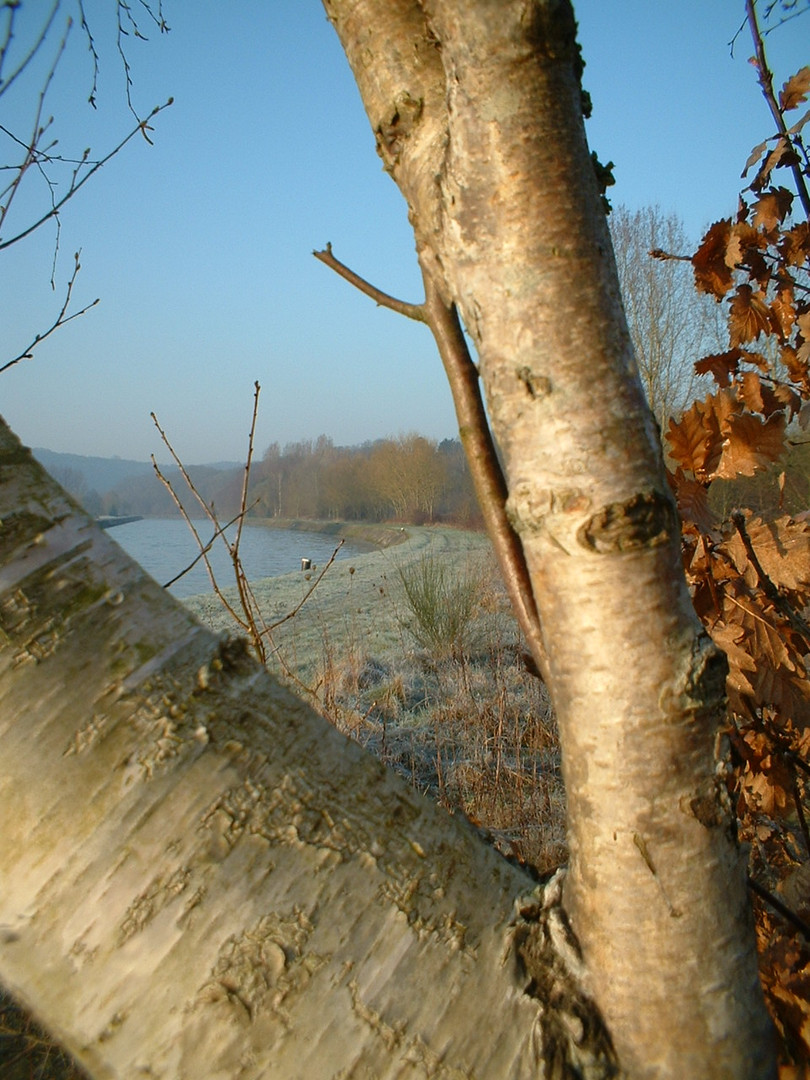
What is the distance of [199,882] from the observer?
1.71 feet

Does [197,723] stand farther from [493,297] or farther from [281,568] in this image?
[281,568]

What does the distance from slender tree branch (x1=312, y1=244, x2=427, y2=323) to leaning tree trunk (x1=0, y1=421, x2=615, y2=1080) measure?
40 cm

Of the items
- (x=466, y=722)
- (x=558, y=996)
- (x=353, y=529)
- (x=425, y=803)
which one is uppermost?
(x=425, y=803)

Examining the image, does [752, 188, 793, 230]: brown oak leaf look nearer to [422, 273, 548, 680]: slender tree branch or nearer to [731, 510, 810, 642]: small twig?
[731, 510, 810, 642]: small twig

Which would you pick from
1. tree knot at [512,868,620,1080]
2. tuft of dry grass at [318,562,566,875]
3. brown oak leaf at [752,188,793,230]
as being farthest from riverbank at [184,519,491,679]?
tree knot at [512,868,620,1080]

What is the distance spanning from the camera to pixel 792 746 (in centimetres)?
141

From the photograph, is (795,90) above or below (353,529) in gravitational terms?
above

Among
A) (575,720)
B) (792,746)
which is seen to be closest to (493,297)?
(575,720)

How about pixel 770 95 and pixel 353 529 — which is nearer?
pixel 770 95

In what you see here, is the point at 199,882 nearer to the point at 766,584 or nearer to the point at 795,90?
the point at 766,584

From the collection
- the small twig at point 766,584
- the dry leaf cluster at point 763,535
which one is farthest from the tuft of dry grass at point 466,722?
the small twig at point 766,584

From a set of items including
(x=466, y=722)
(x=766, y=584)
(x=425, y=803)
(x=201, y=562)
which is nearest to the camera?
(x=425, y=803)

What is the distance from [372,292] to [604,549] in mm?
417

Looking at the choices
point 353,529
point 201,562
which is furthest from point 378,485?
point 201,562
